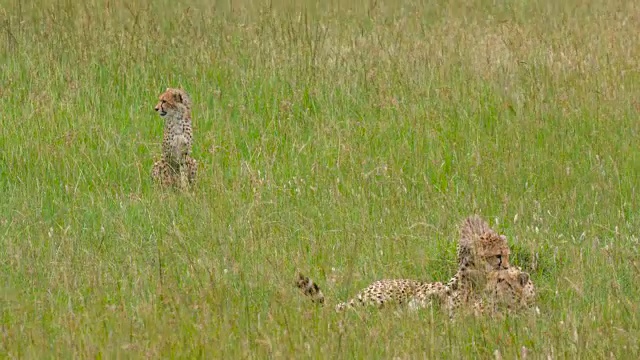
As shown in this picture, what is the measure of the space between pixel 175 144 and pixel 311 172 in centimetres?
87

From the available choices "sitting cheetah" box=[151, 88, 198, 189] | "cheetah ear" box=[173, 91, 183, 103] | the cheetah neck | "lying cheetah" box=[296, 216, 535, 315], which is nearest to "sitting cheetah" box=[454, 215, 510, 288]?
"lying cheetah" box=[296, 216, 535, 315]

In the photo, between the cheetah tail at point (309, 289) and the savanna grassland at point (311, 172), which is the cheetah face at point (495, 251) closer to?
the savanna grassland at point (311, 172)

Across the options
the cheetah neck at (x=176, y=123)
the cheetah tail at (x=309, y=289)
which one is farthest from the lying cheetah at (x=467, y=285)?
the cheetah neck at (x=176, y=123)

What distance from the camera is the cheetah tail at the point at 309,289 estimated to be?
4980 millimetres

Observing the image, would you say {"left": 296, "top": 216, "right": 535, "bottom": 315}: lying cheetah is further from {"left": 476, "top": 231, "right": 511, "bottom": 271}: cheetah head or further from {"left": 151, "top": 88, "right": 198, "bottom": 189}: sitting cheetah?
{"left": 151, "top": 88, "right": 198, "bottom": 189}: sitting cheetah

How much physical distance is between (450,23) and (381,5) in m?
0.90

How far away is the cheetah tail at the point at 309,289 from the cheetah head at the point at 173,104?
2847mm

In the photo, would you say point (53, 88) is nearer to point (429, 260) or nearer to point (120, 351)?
point (429, 260)

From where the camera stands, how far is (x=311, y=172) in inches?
286

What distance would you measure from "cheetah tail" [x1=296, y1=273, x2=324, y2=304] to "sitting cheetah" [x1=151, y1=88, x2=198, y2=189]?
236 cm

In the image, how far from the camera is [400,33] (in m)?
9.88

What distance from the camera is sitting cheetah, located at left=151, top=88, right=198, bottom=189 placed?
7.38 m

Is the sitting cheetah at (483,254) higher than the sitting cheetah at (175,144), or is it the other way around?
the sitting cheetah at (483,254)

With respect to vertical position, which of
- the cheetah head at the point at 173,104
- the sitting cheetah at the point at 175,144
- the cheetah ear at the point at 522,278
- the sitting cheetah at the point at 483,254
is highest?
the sitting cheetah at the point at 483,254
